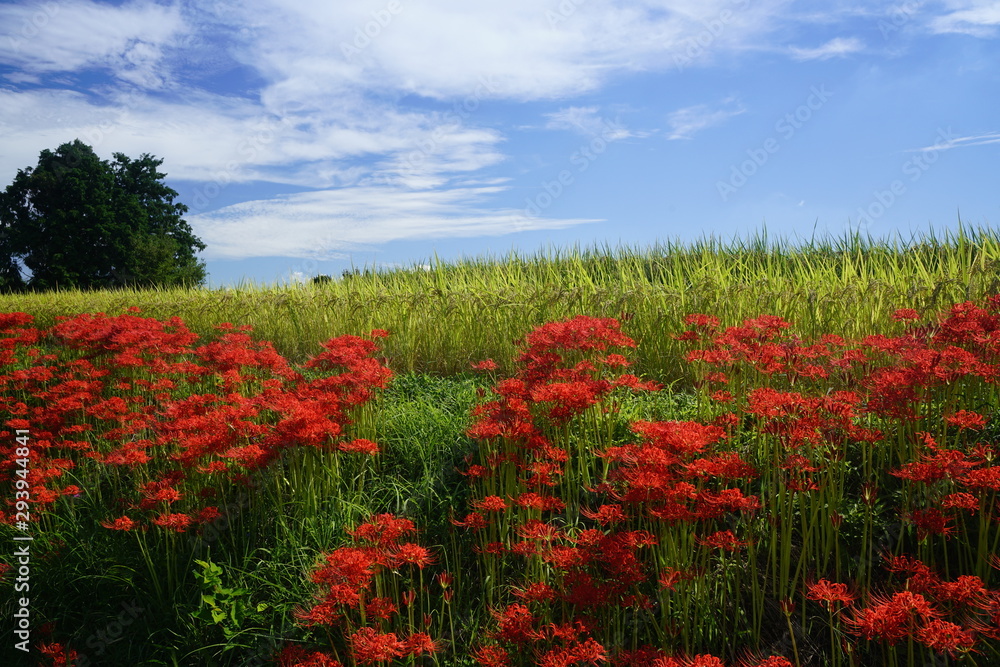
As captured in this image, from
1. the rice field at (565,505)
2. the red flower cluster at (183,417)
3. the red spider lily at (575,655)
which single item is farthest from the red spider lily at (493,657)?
the red flower cluster at (183,417)

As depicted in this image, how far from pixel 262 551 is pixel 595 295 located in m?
3.96

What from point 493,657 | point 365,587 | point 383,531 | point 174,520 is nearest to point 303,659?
point 365,587

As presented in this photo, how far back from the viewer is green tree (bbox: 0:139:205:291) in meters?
31.6

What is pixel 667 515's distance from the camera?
241 cm

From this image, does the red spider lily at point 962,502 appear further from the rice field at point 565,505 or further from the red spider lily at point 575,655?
the red spider lily at point 575,655

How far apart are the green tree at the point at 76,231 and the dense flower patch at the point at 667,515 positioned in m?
30.8

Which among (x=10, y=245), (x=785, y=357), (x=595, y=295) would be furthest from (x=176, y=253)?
(x=785, y=357)

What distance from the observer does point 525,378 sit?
3738mm

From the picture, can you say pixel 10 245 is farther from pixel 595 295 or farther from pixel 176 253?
pixel 595 295

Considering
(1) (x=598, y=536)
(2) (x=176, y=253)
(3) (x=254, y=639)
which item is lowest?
(3) (x=254, y=639)

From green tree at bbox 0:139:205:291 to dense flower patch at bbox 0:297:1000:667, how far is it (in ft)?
101

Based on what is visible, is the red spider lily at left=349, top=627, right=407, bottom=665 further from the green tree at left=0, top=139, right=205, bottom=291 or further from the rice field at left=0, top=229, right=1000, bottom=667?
the green tree at left=0, top=139, right=205, bottom=291

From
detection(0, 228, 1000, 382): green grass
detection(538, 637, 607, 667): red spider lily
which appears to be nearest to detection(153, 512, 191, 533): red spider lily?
detection(538, 637, 607, 667): red spider lily

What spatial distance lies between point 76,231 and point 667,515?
37027 mm
